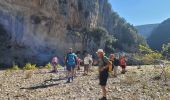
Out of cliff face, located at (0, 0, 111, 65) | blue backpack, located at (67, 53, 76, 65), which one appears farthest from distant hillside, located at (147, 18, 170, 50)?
blue backpack, located at (67, 53, 76, 65)

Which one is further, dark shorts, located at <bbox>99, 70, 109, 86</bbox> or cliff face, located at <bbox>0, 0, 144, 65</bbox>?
cliff face, located at <bbox>0, 0, 144, 65</bbox>

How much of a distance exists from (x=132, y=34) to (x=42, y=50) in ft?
282

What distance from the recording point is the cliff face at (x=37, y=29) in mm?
51281

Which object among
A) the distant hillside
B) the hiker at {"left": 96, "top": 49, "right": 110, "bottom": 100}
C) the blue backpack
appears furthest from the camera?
the distant hillside

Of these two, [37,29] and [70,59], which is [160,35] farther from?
[70,59]

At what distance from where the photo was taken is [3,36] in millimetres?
51969

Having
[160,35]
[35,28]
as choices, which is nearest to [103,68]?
[35,28]

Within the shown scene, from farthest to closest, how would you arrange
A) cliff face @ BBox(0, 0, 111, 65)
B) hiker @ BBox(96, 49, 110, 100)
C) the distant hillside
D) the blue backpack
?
the distant hillside, cliff face @ BBox(0, 0, 111, 65), the blue backpack, hiker @ BBox(96, 49, 110, 100)

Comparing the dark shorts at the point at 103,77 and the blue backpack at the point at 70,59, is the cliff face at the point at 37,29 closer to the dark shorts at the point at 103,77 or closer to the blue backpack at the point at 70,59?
the blue backpack at the point at 70,59

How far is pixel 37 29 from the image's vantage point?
56.0m

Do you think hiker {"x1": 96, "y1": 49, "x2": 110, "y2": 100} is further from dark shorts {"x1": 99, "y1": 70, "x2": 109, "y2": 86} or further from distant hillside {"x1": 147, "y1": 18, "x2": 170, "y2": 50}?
distant hillside {"x1": 147, "y1": 18, "x2": 170, "y2": 50}

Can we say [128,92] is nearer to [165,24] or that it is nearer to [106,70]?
[106,70]

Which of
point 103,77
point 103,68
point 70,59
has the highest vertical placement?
point 70,59

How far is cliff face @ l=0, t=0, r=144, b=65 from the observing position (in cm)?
5128
